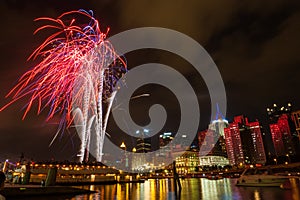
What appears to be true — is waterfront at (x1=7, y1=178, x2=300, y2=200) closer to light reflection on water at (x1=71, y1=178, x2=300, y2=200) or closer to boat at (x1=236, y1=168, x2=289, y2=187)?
light reflection on water at (x1=71, y1=178, x2=300, y2=200)

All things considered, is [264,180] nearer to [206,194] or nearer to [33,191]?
[206,194]

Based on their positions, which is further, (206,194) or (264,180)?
(264,180)

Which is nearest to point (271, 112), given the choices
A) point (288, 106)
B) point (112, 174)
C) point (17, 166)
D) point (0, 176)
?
point (288, 106)

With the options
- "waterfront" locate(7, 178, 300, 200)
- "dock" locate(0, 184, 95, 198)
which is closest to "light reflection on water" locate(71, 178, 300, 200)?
"waterfront" locate(7, 178, 300, 200)

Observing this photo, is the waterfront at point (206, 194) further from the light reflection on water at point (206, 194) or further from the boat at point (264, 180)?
the boat at point (264, 180)

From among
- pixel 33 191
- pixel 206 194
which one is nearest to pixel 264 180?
pixel 206 194

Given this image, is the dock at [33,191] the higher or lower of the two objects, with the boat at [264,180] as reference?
lower

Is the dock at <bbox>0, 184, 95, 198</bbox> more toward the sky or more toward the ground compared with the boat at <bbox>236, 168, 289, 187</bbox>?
more toward the ground

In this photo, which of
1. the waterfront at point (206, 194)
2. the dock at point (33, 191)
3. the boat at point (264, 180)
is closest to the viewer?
the waterfront at point (206, 194)

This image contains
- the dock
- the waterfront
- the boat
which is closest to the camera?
the waterfront

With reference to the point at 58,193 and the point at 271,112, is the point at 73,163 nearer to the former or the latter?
the point at 58,193

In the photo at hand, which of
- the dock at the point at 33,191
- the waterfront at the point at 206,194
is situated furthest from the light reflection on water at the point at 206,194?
the dock at the point at 33,191
